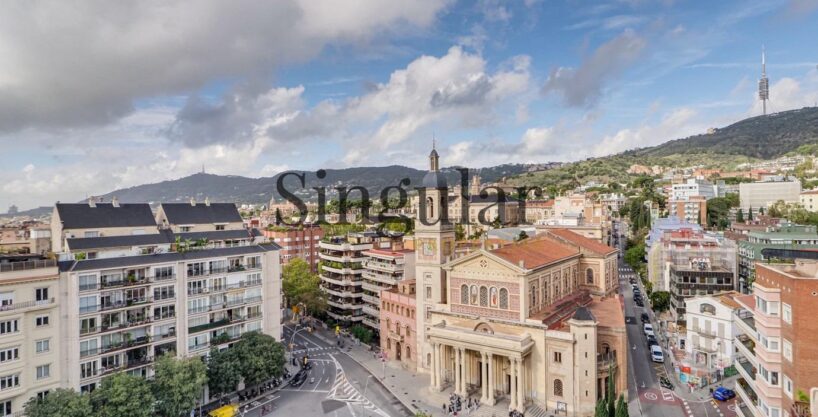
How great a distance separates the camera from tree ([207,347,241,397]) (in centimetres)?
4206

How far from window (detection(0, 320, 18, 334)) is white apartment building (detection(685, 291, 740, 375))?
59624 mm

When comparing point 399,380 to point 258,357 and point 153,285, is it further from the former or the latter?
point 153,285

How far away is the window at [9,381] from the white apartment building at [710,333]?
58.9 meters

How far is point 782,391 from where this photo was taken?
92.1 ft

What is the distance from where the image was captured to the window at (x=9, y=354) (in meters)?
31.9

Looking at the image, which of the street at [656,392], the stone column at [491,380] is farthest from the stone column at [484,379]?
the street at [656,392]

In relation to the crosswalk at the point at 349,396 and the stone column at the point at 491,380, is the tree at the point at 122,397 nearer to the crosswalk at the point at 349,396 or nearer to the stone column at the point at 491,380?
the crosswalk at the point at 349,396

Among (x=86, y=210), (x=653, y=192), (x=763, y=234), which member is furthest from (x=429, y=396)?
(x=653, y=192)

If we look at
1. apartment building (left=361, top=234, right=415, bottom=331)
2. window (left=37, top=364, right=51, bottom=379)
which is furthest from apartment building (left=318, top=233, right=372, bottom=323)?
window (left=37, top=364, right=51, bottom=379)

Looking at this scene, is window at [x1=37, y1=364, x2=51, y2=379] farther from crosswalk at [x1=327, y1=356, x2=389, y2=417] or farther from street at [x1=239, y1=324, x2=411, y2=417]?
crosswalk at [x1=327, y1=356, x2=389, y2=417]

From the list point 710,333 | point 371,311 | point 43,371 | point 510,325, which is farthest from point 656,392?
point 43,371

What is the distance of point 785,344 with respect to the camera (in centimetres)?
2756

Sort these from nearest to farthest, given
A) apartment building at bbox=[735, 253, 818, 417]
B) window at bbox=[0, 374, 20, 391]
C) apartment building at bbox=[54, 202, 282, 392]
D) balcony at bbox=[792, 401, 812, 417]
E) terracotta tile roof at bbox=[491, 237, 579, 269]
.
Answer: balcony at bbox=[792, 401, 812, 417] → apartment building at bbox=[735, 253, 818, 417] → window at bbox=[0, 374, 20, 391] → apartment building at bbox=[54, 202, 282, 392] → terracotta tile roof at bbox=[491, 237, 579, 269]

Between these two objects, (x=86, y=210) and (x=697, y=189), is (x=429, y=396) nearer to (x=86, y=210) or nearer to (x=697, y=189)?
(x=86, y=210)
